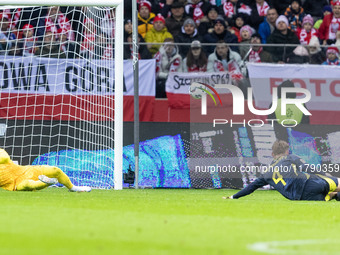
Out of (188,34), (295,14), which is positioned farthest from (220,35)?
(295,14)

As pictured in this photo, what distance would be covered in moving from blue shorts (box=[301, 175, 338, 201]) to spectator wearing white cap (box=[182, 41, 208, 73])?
19.7 ft

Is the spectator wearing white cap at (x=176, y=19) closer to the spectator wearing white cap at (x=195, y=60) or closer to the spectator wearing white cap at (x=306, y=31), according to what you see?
the spectator wearing white cap at (x=195, y=60)

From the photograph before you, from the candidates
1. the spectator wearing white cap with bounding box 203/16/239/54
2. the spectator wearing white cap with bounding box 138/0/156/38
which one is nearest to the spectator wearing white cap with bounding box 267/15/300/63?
the spectator wearing white cap with bounding box 203/16/239/54

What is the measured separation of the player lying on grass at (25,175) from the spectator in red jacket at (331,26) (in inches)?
417

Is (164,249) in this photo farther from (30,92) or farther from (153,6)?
(153,6)

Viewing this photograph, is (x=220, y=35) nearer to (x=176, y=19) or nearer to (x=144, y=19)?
(x=176, y=19)

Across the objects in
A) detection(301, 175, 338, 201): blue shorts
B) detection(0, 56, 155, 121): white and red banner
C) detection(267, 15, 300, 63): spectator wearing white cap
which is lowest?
detection(301, 175, 338, 201): blue shorts

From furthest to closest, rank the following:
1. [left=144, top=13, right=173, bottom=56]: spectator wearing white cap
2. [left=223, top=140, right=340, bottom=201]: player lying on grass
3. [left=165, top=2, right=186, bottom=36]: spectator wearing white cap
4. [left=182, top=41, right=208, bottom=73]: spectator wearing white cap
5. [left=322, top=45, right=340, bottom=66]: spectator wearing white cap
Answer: [left=165, top=2, right=186, bottom=36]: spectator wearing white cap → [left=144, top=13, right=173, bottom=56]: spectator wearing white cap → [left=322, top=45, right=340, bottom=66]: spectator wearing white cap → [left=182, top=41, right=208, bottom=73]: spectator wearing white cap → [left=223, top=140, right=340, bottom=201]: player lying on grass

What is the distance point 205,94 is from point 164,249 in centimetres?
1284

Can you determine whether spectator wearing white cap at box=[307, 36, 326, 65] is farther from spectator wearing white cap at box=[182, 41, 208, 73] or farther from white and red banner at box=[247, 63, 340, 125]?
spectator wearing white cap at box=[182, 41, 208, 73]

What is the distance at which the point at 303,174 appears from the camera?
514 inches

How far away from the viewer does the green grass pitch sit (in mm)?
5594

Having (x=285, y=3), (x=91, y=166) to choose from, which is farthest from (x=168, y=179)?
(x=285, y=3)

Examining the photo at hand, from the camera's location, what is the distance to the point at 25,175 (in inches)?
539
